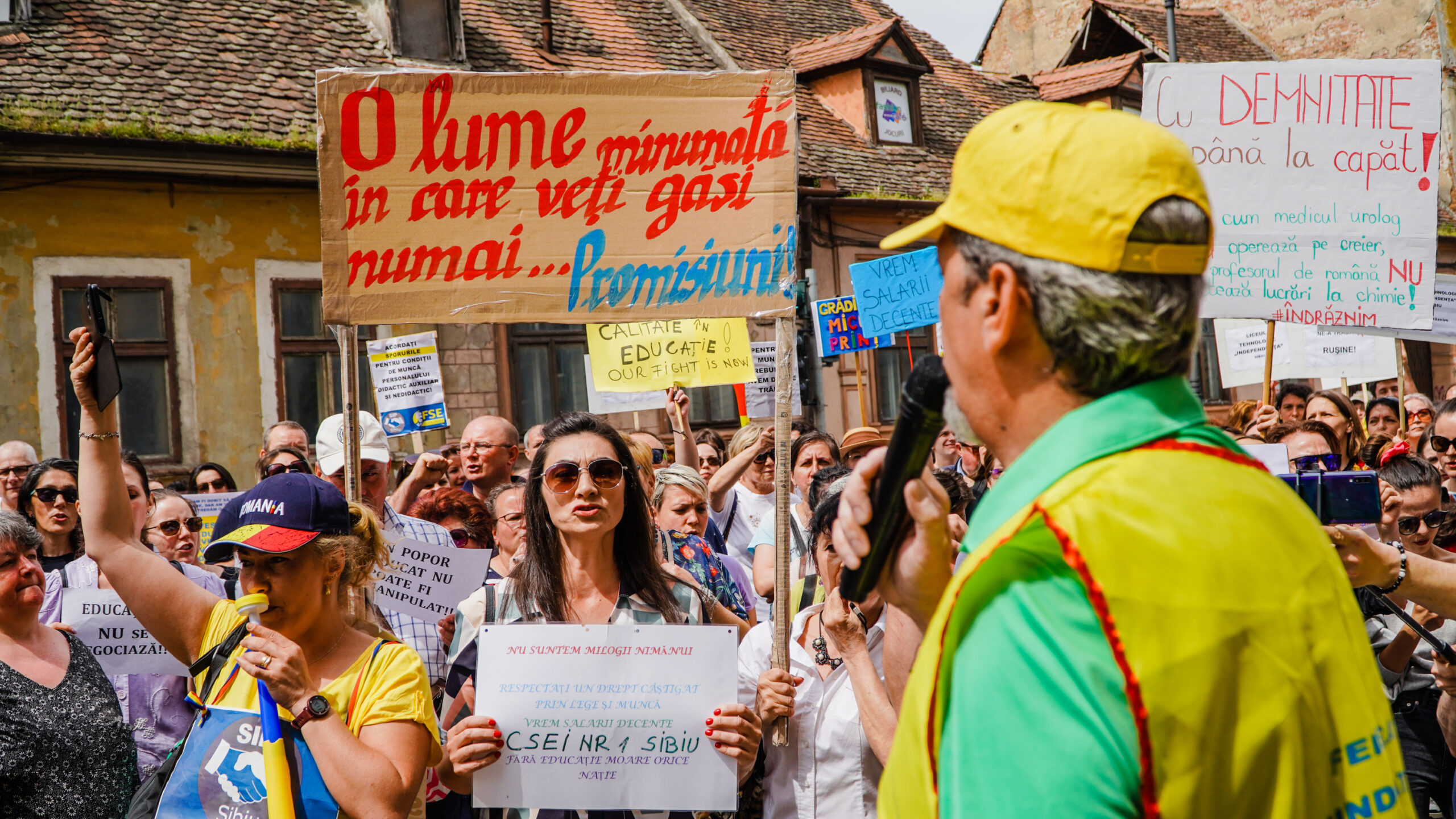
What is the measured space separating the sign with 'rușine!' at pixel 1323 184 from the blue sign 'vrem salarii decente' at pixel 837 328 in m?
5.63

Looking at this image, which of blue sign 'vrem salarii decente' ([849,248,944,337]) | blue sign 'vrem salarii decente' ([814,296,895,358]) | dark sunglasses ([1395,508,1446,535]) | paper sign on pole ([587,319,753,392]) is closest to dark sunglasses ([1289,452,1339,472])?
dark sunglasses ([1395,508,1446,535])

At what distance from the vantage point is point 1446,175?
26.7 m

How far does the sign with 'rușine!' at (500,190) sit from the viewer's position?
4.21 meters

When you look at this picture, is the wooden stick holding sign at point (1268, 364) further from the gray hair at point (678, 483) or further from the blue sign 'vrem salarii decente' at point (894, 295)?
the blue sign 'vrem salarii decente' at point (894, 295)

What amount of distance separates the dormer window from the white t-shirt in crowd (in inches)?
554

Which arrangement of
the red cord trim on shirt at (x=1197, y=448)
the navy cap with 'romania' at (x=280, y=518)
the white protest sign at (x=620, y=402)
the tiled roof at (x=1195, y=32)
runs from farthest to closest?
the tiled roof at (x=1195, y=32) < the white protest sign at (x=620, y=402) < the navy cap with 'romania' at (x=280, y=518) < the red cord trim on shirt at (x=1197, y=448)

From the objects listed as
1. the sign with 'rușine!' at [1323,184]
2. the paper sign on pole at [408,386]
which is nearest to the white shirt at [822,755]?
the sign with 'rușine!' at [1323,184]

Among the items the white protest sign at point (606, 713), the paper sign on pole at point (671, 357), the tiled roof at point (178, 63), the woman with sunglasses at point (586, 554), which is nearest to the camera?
the white protest sign at point (606, 713)

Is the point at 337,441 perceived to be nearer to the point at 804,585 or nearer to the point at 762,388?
the point at 762,388

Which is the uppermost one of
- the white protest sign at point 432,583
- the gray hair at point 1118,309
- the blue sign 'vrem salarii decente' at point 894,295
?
the blue sign 'vrem salarii decente' at point 894,295

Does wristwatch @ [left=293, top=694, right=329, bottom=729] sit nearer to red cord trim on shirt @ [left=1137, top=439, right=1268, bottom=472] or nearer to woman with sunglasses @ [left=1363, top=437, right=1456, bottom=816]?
red cord trim on shirt @ [left=1137, top=439, right=1268, bottom=472]

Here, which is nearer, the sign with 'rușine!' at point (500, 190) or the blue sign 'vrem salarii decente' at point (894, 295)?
the sign with 'rușine!' at point (500, 190)

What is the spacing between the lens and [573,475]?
3.74 meters

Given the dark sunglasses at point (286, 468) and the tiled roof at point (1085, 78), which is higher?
the tiled roof at point (1085, 78)
